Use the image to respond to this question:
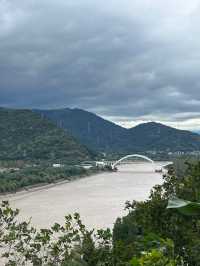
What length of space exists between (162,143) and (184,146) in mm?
10779

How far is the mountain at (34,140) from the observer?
321 ft

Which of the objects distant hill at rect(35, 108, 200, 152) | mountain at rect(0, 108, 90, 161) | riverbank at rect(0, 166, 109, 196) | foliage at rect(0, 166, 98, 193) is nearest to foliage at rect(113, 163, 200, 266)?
riverbank at rect(0, 166, 109, 196)

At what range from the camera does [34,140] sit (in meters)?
104

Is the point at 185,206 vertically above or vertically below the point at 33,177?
above

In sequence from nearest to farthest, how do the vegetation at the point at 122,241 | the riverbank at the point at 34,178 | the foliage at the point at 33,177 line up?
1. the vegetation at the point at 122,241
2. the riverbank at the point at 34,178
3. the foliage at the point at 33,177

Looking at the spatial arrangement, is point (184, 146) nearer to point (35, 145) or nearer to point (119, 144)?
point (119, 144)

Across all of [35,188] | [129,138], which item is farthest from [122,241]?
[129,138]

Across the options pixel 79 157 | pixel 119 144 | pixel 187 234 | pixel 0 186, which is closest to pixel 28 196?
pixel 0 186

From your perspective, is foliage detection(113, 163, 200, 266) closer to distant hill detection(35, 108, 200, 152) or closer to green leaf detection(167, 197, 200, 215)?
green leaf detection(167, 197, 200, 215)

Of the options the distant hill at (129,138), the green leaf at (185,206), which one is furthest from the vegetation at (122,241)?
the distant hill at (129,138)

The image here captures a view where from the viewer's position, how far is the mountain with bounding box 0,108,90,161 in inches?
3856

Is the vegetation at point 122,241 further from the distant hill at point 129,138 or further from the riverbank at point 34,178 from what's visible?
the distant hill at point 129,138

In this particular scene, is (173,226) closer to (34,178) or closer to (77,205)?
(77,205)

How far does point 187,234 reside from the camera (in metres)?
6.10
